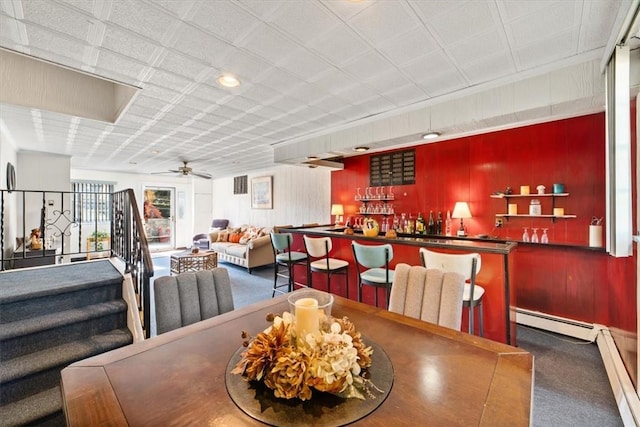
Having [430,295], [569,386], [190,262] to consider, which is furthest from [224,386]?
[190,262]

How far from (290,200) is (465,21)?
5.52 metres

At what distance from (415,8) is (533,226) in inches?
125

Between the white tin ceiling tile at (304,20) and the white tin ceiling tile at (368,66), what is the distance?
43 centimetres

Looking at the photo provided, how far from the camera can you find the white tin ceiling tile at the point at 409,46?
1.82 metres

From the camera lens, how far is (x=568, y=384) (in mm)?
2197

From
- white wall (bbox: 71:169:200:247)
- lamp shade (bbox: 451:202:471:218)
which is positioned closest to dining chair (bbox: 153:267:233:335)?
lamp shade (bbox: 451:202:471:218)

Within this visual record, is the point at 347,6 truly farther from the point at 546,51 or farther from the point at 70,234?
the point at 70,234

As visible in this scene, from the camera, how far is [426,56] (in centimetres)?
206

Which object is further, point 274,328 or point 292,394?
point 274,328

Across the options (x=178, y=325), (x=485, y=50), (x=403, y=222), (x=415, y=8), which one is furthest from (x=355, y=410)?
(x=403, y=222)

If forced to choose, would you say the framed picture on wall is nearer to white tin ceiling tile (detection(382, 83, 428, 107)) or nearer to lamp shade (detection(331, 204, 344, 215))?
lamp shade (detection(331, 204, 344, 215))

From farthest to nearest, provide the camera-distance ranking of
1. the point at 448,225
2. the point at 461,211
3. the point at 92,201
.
Result: the point at 92,201, the point at 448,225, the point at 461,211

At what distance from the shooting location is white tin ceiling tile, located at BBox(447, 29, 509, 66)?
1.83m

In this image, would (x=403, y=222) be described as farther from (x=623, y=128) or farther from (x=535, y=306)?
(x=623, y=128)
